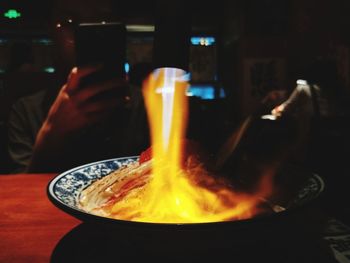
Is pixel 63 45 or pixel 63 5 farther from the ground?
pixel 63 5

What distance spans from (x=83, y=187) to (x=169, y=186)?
0.31 meters

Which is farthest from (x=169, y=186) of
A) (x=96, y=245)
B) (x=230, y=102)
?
(x=230, y=102)

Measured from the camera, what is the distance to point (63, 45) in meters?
2.02

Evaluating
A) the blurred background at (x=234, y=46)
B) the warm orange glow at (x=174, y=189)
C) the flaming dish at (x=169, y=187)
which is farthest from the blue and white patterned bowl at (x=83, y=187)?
the blurred background at (x=234, y=46)

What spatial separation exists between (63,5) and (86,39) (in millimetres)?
801

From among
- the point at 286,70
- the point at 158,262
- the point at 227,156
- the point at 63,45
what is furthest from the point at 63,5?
the point at 286,70

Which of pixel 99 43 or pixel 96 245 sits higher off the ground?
pixel 99 43

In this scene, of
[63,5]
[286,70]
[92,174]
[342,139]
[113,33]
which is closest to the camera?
[92,174]

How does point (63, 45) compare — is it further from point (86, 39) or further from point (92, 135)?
point (92, 135)

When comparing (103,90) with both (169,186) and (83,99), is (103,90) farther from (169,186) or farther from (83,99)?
(169,186)

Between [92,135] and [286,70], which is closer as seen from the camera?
[92,135]

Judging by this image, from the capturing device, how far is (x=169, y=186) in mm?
944

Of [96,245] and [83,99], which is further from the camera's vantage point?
[83,99]

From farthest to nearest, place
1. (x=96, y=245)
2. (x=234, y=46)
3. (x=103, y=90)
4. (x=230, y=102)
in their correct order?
(x=230, y=102) → (x=234, y=46) → (x=103, y=90) → (x=96, y=245)
